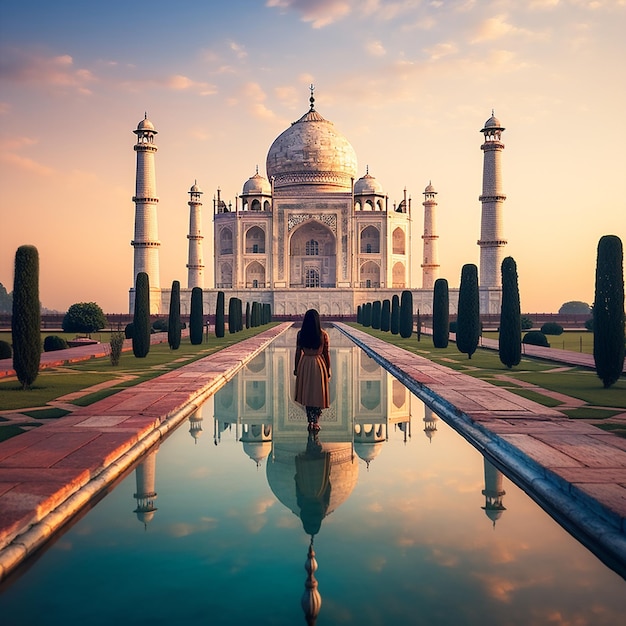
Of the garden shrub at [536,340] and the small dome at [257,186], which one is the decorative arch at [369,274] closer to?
the small dome at [257,186]

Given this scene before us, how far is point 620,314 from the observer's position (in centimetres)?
988

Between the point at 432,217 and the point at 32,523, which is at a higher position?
the point at 432,217

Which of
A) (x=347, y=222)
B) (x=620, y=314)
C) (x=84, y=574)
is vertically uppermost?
(x=347, y=222)

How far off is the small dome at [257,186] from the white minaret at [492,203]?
16.9 meters

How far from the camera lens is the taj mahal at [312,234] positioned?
42.5m

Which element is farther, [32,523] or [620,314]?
[620,314]

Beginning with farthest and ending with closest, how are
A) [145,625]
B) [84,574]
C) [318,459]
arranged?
[318,459] → [84,574] → [145,625]

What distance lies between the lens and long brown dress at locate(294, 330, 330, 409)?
6289 millimetres

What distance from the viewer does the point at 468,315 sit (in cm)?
1471

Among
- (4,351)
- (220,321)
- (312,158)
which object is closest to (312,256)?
(312,158)

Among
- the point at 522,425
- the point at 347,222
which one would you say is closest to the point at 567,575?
the point at 522,425

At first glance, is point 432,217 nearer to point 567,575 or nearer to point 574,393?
point 574,393

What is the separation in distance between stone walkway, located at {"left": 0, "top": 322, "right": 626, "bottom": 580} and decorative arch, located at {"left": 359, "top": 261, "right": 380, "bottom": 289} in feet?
126

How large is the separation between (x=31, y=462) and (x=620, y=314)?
8.11 meters
